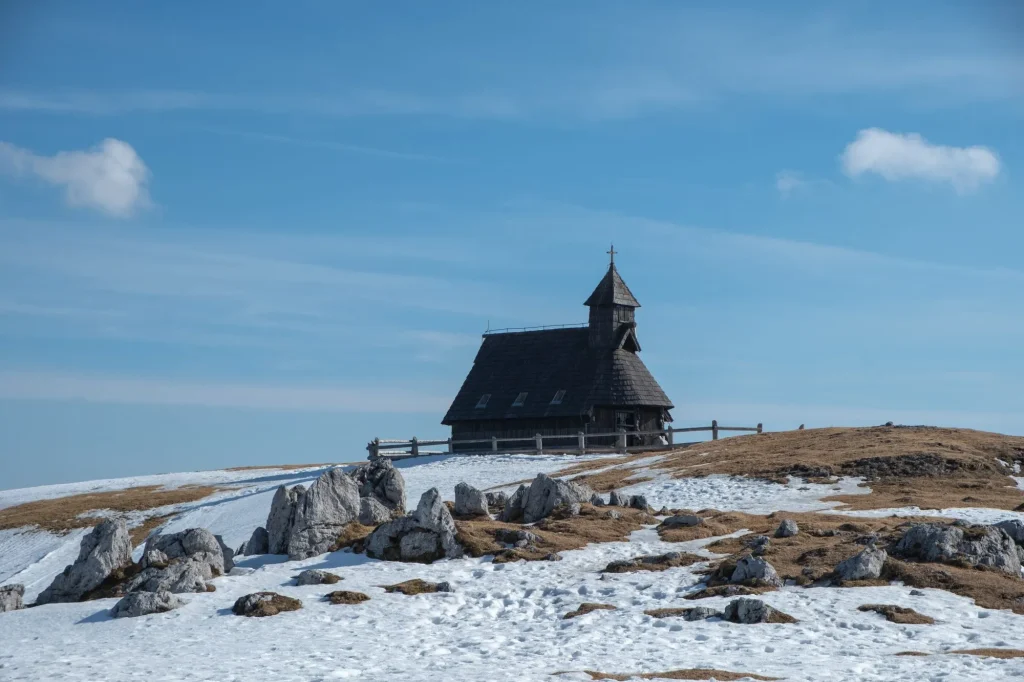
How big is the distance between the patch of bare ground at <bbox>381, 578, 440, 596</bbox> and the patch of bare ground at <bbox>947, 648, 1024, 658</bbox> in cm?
1239

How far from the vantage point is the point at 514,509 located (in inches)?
1387

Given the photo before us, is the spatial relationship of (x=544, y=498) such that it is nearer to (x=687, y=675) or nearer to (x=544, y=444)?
(x=687, y=675)

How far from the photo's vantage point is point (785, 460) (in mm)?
49250

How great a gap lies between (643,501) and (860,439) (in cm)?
2315

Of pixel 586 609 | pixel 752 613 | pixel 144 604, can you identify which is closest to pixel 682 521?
pixel 586 609

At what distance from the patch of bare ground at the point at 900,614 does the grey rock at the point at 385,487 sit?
1611 cm

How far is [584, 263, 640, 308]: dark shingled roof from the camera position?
69938mm

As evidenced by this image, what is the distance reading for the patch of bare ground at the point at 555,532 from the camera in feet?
98.0

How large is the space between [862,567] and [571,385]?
41398mm

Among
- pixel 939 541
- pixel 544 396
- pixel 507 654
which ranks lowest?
pixel 507 654

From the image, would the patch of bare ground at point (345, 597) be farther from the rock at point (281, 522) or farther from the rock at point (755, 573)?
the rock at point (755, 573)

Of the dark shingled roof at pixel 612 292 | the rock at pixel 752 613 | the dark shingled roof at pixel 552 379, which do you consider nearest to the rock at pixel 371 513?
the rock at pixel 752 613

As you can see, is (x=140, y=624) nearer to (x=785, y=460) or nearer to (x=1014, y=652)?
(x=1014, y=652)

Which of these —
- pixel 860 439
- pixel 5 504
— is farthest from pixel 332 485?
pixel 5 504
